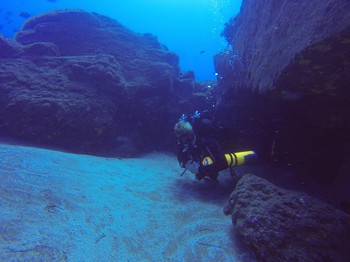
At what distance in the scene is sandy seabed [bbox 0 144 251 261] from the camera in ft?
8.20

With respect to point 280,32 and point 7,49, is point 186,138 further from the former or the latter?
point 7,49

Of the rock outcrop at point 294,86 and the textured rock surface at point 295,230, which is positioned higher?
the rock outcrop at point 294,86

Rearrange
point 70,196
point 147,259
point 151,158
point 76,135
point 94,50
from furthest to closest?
point 94,50, point 151,158, point 76,135, point 70,196, point 147,259

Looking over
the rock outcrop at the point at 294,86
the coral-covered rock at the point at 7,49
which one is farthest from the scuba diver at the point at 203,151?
the coral-covered rock at the point at 7,49


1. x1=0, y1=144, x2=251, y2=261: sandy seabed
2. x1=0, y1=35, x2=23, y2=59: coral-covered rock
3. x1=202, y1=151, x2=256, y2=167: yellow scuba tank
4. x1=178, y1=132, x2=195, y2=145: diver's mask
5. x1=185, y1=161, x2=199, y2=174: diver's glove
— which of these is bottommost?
x1=0, y1=144, x2=251, y2=261: sandy seabed

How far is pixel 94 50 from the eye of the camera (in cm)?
1021

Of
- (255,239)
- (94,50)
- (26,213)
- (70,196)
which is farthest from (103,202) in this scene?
(94,50)

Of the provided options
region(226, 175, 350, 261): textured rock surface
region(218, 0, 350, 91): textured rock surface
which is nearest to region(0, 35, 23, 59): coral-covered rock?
region(218, 0, 350, 91): textured rock surface

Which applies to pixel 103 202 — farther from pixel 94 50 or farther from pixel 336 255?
pixel 94 50

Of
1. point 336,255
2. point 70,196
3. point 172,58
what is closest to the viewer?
point 336,255

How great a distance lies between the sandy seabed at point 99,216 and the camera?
250 cm

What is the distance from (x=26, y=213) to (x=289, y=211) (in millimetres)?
3113

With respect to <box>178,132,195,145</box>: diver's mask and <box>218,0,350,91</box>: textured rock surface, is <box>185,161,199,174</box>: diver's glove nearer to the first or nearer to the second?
<box>178,132,195,145</box>: diver's mask

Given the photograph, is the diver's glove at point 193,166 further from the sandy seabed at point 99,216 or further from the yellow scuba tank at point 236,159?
the sandy seabed at point 99,216
